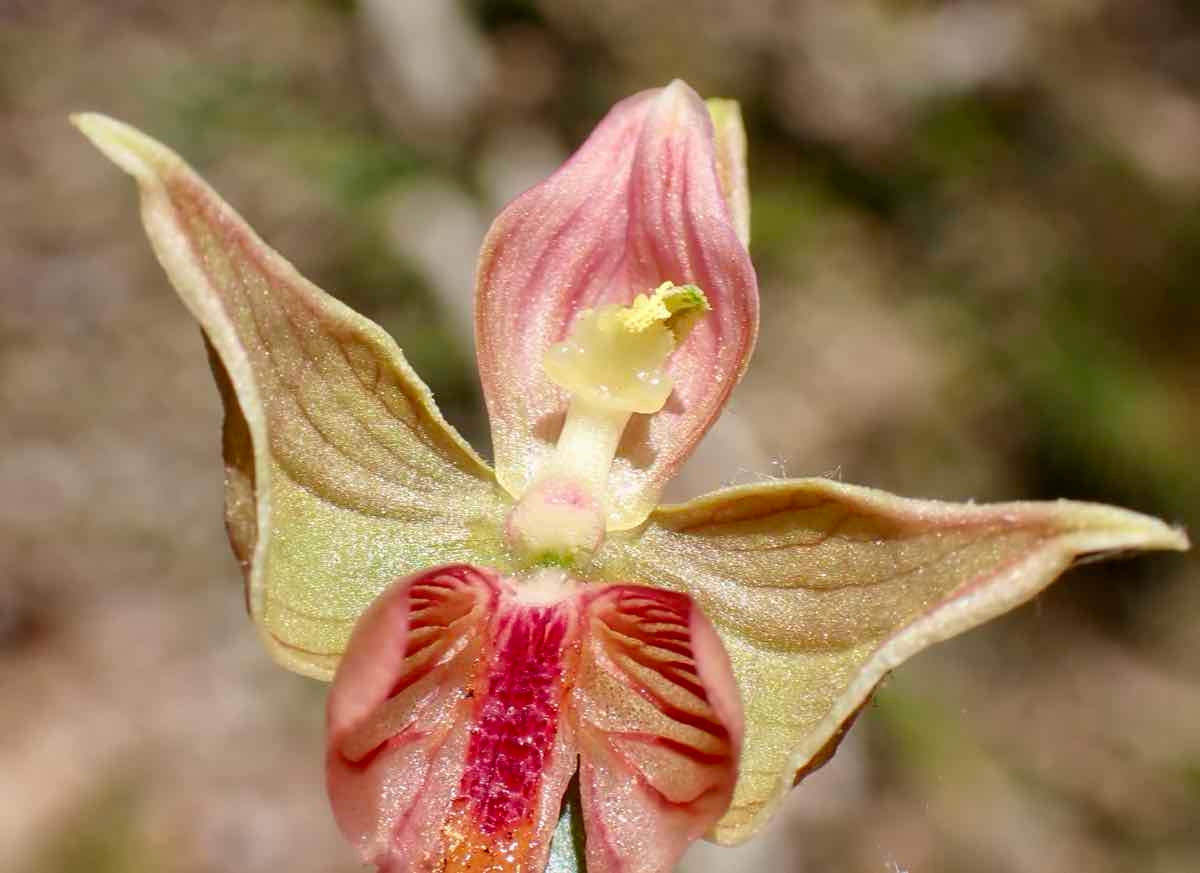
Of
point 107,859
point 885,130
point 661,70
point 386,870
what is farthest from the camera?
point 661,70

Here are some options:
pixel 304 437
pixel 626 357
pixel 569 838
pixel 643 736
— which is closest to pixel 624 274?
pixel 626 357

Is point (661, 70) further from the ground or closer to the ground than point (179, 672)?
further from the ground

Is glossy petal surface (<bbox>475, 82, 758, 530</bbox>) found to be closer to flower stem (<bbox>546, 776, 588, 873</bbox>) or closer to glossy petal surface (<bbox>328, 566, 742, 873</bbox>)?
glossy petal surface (<bbox>328, 566, 742, 873</bbox>)

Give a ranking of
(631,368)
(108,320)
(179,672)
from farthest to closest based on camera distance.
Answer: (108,320) < (179,672) < (631,368)

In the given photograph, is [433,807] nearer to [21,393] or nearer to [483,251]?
[483,251]

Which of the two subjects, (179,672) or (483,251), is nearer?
(483,251)

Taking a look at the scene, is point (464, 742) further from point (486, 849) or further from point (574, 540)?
point (574, 540)

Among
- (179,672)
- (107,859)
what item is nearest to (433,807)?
(107,859)

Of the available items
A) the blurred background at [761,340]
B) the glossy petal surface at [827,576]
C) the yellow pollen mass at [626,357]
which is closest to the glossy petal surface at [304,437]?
the yellow pollen mass at [626,357]
